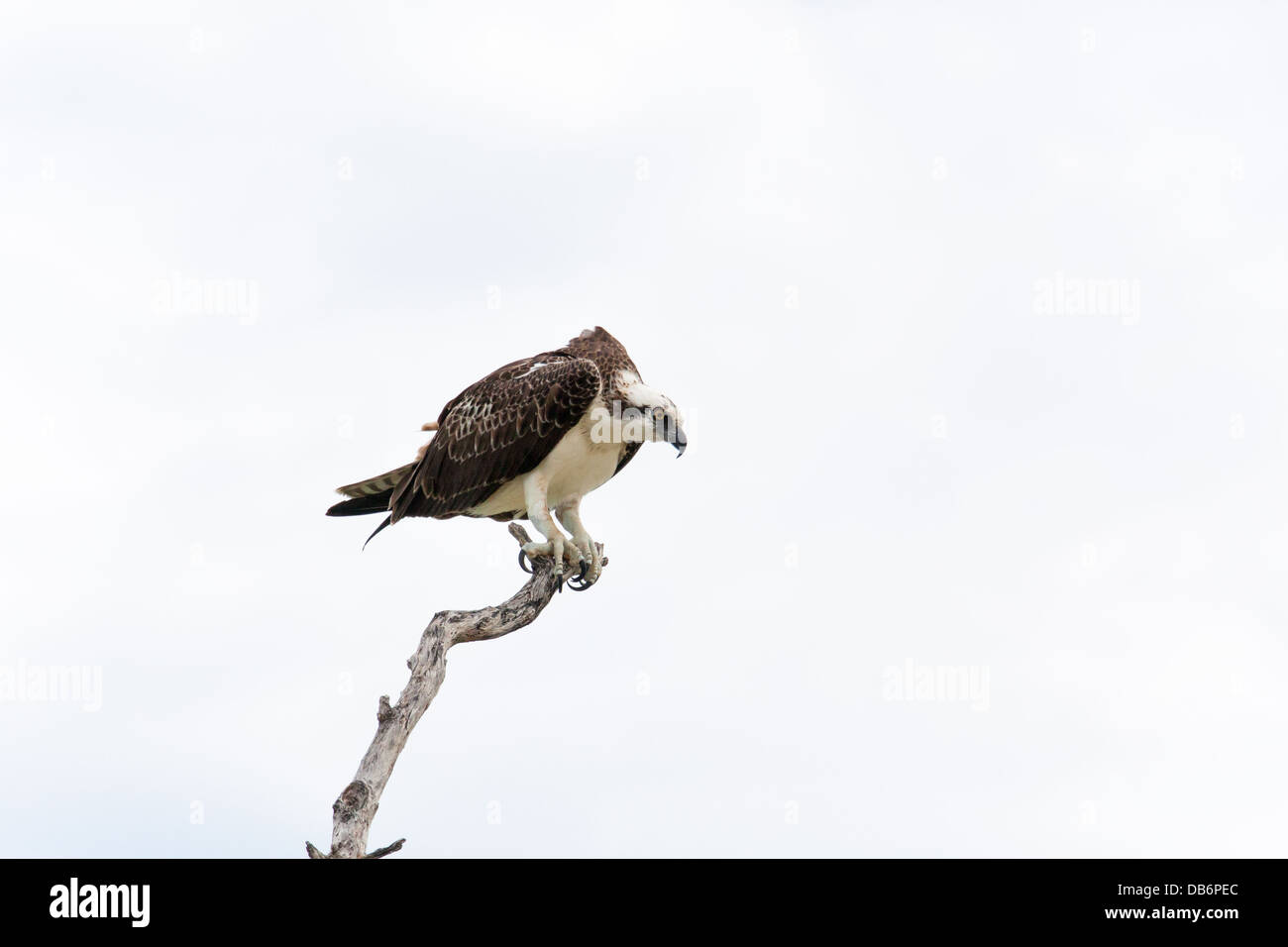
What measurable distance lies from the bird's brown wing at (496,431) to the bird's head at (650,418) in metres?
0.36

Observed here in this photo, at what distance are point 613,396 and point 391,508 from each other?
100 inches

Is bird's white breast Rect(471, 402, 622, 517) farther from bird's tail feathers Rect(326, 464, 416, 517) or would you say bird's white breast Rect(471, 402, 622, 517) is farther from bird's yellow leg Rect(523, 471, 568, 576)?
bird's tail feathers Rect(326, 464, 416, 517)

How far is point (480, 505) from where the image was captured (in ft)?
46.1

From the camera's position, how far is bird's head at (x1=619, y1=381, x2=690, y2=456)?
43.1 ft

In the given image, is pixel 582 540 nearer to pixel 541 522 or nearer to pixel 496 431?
pixel 541 522

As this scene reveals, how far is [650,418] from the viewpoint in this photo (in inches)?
520

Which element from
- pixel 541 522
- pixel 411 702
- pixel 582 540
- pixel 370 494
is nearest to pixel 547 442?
pixel 541 522

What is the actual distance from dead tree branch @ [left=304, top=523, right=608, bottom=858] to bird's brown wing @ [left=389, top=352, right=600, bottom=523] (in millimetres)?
1248

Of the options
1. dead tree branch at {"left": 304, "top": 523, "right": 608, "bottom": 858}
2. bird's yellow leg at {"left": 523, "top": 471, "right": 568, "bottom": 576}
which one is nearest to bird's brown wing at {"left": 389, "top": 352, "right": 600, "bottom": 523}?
bird's yellow leg at {"left": 523, "top": 471, "right": 568, "bottom": 576}

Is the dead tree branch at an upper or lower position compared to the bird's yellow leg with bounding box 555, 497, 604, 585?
lower

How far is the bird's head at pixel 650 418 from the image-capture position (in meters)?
13.1

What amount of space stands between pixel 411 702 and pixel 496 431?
11.6ft

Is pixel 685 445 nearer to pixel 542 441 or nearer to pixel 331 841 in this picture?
pixel 542 441
